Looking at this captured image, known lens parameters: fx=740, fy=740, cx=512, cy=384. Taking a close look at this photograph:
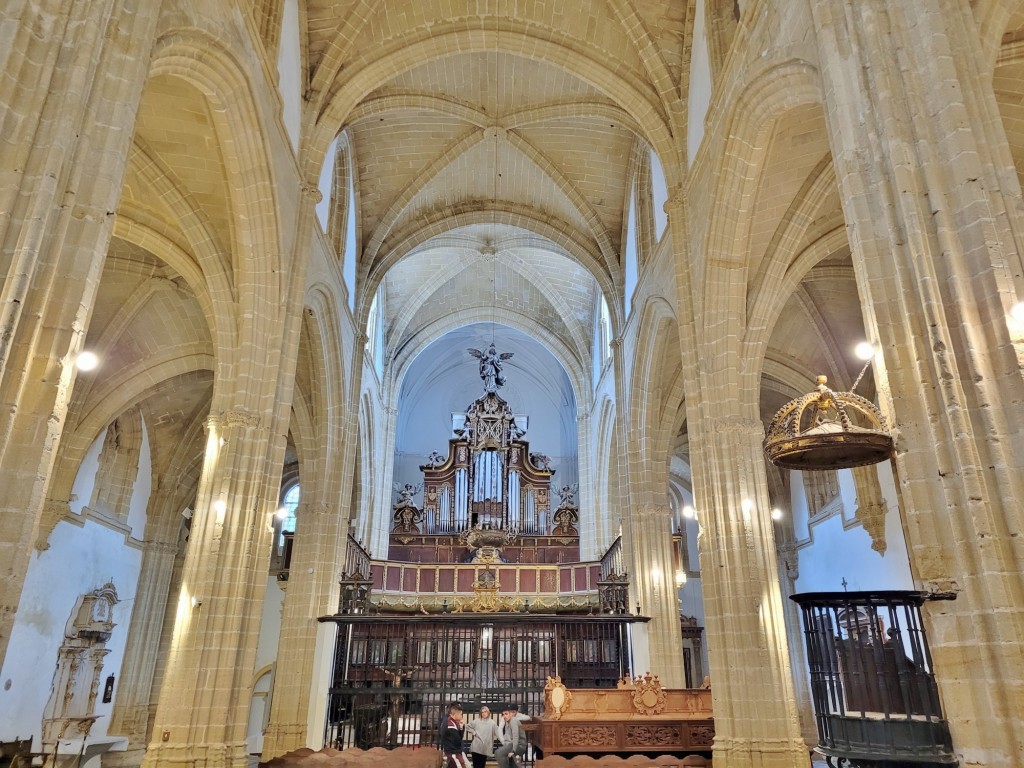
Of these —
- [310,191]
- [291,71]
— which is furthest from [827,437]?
[291,71]

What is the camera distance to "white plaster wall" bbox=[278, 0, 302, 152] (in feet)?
39.4

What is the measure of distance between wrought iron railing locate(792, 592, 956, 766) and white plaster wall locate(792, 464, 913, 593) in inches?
391

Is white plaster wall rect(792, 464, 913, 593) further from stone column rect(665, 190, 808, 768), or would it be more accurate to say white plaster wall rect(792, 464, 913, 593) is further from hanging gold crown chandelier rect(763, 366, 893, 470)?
hanging gold crown chandelier rect(763, 366, 893, 470)

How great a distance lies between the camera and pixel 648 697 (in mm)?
10867

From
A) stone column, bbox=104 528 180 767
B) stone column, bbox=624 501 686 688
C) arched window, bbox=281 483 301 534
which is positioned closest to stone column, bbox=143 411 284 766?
stone column, bbox=624 501 686 688

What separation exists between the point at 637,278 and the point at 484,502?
35.7 feet

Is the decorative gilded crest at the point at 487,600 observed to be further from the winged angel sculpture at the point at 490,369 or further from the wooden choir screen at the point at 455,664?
the winged angel sculpture at the point at 490,369

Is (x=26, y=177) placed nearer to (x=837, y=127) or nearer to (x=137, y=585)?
(x=837, y=127)

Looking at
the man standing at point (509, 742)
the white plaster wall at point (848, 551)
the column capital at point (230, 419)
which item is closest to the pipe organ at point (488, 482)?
the white plaster wall at point (848, 551)

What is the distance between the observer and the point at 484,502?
24812 mm

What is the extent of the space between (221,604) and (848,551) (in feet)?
48.3

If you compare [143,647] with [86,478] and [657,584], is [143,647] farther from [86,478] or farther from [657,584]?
[657,584]

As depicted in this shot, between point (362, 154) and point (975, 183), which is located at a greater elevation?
point (362, 154)

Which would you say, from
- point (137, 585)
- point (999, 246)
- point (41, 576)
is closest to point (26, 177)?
point (999, 246)
